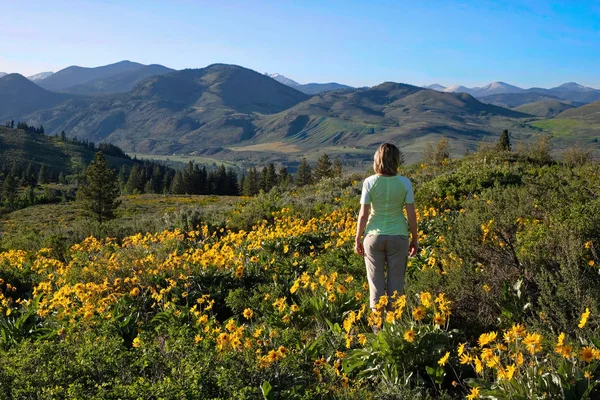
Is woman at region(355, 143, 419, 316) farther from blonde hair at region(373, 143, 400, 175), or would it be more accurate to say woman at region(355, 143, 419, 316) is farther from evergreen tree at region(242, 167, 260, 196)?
evergreen tree at region(242, 167, 260, 196)

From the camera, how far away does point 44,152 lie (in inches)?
6919

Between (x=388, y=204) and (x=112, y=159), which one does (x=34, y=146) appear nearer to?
(x=112, y=159)

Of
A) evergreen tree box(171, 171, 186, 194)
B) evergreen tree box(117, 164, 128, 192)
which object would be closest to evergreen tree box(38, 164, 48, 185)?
evergreen tree box(117, 164, 128, 192)

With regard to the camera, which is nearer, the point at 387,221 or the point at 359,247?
the point at 387,221

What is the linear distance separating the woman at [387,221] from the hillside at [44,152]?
6508 inches

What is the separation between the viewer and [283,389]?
3629mm

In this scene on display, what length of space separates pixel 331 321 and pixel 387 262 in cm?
89

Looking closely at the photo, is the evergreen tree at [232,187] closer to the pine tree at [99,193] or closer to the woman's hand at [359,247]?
the pine tree at [99,193]

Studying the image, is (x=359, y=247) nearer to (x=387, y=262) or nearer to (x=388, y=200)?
(x=387, y=262)

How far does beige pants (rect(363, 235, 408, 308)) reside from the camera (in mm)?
5023

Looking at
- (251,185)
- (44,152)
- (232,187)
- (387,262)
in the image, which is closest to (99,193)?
(387,262)

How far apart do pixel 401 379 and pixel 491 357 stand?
36.0 inches

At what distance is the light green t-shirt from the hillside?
165292mm

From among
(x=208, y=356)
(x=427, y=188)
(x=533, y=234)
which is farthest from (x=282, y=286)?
(x=427, y=188)
